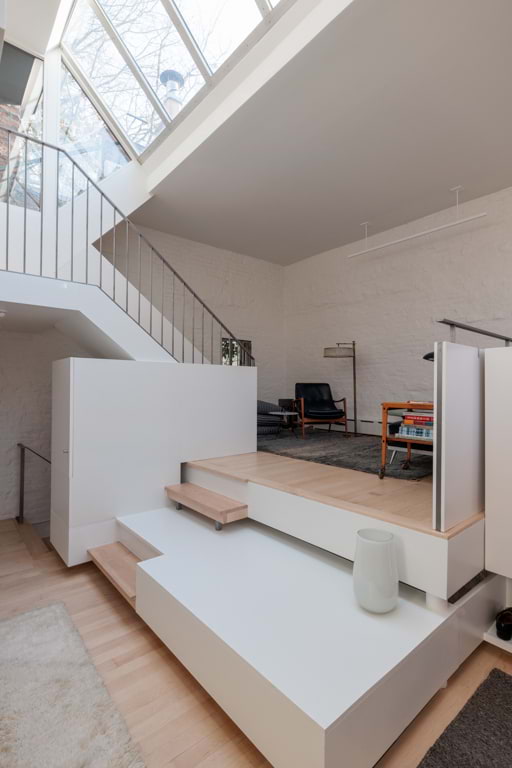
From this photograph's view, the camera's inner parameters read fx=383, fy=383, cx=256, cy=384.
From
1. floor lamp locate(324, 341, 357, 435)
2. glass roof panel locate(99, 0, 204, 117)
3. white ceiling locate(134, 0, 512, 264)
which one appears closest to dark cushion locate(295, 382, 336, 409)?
floor lamp locate(324, 341, 357, 435)

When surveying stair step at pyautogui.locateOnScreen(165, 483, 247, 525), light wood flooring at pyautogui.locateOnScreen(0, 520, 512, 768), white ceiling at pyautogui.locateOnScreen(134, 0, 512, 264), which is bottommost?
light wood flooring at pyautogui.locateOnScreen(0, 520, 512, 768)

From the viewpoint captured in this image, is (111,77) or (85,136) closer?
(111,77)

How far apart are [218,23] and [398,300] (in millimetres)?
4141

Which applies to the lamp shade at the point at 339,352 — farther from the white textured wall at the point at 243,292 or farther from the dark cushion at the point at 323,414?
the white textured wall at the point at 243,292

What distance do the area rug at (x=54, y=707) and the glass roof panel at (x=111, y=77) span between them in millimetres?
5291

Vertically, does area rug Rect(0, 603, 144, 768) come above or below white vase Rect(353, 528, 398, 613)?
below

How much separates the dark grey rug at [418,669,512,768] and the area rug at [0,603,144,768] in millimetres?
1232

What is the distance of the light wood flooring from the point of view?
159 centimetres

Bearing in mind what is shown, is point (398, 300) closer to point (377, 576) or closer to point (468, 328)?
point (468, 328)

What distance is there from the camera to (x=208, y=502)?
3.32 meters

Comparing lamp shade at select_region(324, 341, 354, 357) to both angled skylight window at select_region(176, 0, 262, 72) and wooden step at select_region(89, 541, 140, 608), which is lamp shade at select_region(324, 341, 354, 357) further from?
wooden step at select_region(89, 541, 140, 608)

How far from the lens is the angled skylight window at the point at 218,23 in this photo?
3.43 m

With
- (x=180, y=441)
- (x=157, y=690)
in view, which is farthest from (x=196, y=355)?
(x=157, y=690)

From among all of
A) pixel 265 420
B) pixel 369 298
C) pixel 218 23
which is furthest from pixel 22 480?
pixel 369 298
